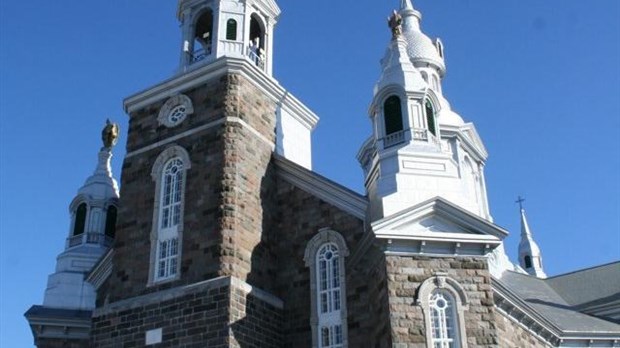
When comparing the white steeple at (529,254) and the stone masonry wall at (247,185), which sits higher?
the white steeple at (529,254)

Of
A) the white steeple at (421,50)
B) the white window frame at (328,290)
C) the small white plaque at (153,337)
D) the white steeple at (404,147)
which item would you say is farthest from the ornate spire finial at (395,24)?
the white steeple at (421,50)

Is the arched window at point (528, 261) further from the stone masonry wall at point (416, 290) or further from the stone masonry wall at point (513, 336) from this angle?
the stone masonry wall at point (416, 290)

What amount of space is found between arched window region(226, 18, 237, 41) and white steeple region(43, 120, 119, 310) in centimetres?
829

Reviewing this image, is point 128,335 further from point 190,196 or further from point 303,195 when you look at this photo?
point 303,195

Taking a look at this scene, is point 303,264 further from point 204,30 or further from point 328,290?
point 204,30

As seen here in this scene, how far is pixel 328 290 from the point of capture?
2200 centimetres

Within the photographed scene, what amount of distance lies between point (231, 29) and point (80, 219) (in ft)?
31.7

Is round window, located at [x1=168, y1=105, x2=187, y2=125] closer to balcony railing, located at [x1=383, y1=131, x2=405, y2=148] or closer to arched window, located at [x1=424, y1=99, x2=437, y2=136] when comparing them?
balcony railing, located at [x1=383, y1=131, x2=405, y2=148]

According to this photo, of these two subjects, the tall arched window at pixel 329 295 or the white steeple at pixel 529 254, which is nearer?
the tall arched window at pixel 329 295

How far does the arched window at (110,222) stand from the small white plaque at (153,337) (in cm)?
900

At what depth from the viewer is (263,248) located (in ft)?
74.8

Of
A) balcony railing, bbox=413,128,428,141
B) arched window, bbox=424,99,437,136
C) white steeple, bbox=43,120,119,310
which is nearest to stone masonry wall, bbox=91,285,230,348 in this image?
white steeple, bbox=43,120,119,310

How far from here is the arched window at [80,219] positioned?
29.6m

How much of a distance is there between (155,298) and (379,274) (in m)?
6.47
